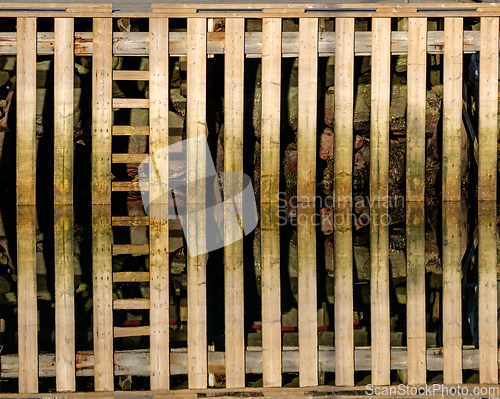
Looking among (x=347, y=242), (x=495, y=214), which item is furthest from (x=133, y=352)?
(x=495, y=214)

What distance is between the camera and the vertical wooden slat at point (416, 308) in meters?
5.00

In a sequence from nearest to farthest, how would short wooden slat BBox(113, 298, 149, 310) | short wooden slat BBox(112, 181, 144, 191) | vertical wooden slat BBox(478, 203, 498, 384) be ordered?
vertical wooden slat BBox(478, 203, 498, 384) < short wooden slat BBox(113, 298, 149, 310) < short wooden slat BBox(112, 181, 144, 191)

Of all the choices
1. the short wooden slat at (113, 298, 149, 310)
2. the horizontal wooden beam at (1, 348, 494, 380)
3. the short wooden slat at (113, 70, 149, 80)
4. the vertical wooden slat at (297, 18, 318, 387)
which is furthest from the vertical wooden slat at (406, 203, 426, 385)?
the short wooden slat at (113, 70, 149, 80)

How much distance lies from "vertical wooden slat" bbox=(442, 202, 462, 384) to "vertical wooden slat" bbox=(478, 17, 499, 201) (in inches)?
115

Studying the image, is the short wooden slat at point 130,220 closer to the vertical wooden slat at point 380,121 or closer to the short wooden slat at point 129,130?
the short wooden slat at point 129,130

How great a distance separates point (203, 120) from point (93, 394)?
6554mm

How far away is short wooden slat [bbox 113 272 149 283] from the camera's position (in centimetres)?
670

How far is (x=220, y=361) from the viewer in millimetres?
5160

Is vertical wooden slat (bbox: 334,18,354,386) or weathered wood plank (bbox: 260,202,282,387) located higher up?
vertical wooden slat (bbox: 334,18,354,386)

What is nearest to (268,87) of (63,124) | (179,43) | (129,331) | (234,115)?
(234,115)

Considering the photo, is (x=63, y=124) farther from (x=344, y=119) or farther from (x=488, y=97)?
(x=488, y=97)

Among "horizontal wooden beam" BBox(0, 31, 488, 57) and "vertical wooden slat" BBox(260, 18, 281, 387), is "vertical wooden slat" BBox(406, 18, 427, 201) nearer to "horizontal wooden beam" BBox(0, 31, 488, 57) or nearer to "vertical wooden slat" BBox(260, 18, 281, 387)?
"horizontal wooden beam" BBox(0, 31, 488, 57)

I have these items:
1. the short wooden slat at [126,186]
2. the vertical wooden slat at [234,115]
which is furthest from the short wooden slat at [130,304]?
the short wooden slat at [126,186]

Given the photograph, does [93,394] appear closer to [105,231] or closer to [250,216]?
[105,231]
